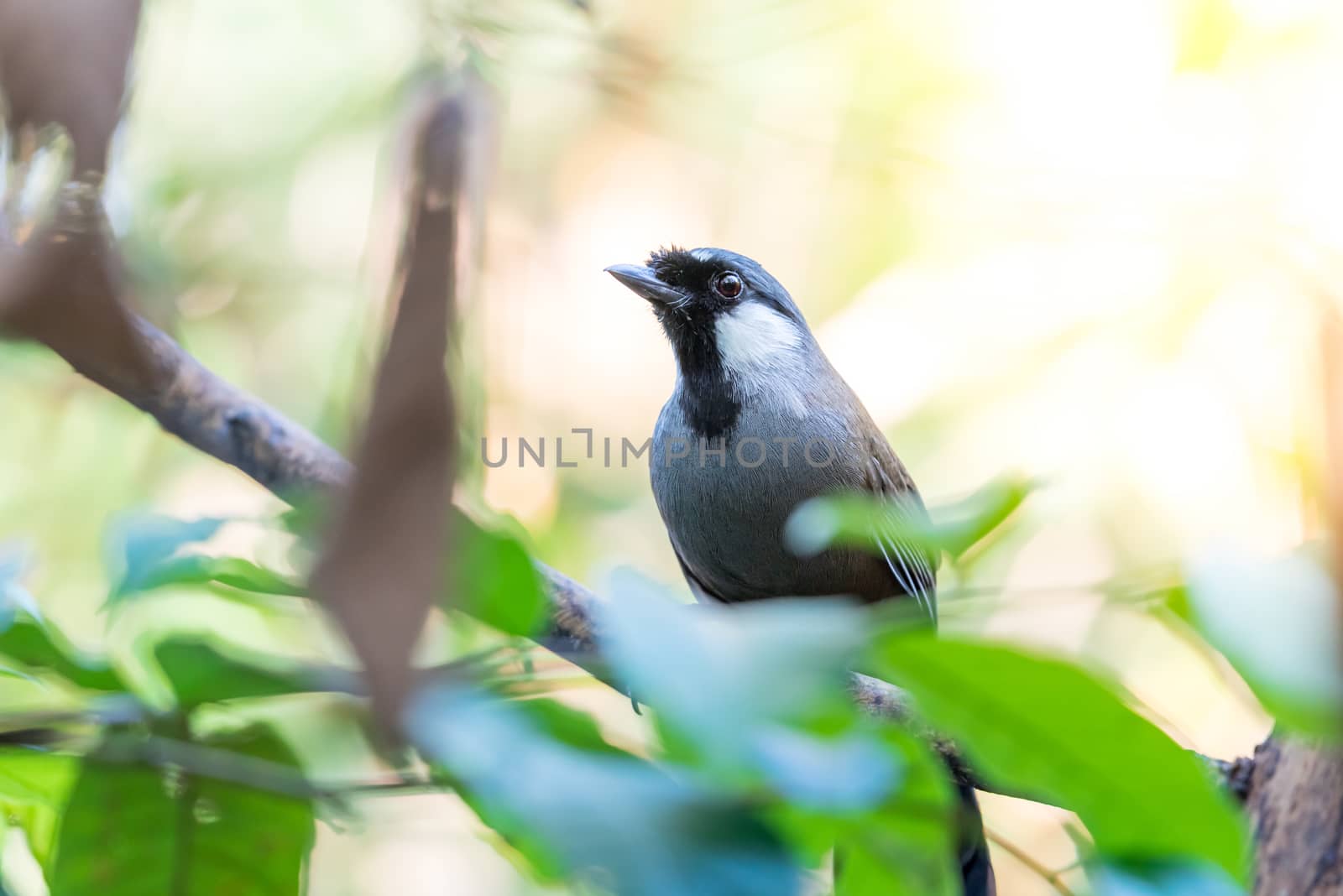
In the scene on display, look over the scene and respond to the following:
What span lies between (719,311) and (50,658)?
2.87 meters

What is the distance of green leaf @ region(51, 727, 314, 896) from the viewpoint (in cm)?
106

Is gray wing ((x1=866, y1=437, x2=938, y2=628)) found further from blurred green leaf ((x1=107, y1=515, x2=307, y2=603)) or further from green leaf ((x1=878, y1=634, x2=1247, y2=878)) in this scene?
green leaf ((x1=878, y1=634, x2=1247, y2=878))

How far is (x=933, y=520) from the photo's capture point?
1.21 meters

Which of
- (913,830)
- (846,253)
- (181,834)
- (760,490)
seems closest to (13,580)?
(181,834)

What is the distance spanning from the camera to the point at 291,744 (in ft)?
3.70

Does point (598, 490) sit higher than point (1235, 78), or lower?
lower

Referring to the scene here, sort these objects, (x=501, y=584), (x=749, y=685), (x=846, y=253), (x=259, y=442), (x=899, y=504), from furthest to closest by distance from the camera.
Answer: (x=846, y=253), (x=899, y=504), (x=259, y=442), (x=501, y=584), (x=749, y=685)

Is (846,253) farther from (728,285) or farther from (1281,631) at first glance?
(1281,631)

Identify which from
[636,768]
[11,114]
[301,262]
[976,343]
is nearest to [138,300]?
[11,114]

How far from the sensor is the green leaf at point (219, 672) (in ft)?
2.80

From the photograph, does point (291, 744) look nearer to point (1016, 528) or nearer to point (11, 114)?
point (11, 114)

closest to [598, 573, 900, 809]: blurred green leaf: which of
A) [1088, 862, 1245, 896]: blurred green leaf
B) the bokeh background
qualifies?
[1088, 862, 1245, 896]: blurred green leaf

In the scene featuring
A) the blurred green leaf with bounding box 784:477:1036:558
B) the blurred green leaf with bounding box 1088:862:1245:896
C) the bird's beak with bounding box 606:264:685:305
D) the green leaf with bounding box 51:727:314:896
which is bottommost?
the green leaf with bounding box 51:727:314:896

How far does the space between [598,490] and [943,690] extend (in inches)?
251
